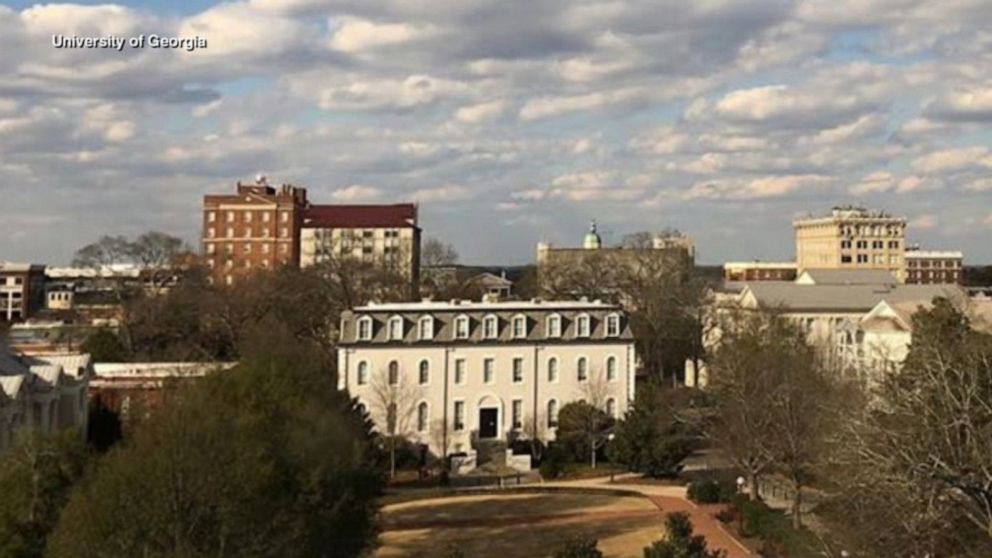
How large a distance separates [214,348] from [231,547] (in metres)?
46.4

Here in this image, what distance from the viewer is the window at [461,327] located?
1928 inches

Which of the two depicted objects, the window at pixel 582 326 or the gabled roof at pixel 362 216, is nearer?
the window at pixel 582 326

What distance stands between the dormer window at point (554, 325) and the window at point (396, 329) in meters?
6.48

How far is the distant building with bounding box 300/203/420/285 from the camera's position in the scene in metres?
103

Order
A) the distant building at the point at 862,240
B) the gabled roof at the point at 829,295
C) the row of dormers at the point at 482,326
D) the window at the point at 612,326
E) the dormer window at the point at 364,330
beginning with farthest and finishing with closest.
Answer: the distant building at the point at 862,240 → the gabled roof at the point at 829,295 → the window at the point at 612,326 → the row of dormers at the point at 482,326 → the dormer window at the point at 364,330

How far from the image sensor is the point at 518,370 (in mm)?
49188

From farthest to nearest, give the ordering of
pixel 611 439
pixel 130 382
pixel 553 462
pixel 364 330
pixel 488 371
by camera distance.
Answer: pixel 488 371
pixel 364 330
pixel 130 382
pixel 553 462
pixel 611 439

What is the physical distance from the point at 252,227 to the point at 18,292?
26.9 m

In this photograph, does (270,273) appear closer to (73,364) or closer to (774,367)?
(73,364)

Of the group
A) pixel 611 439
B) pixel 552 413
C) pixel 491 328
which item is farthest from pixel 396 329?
pixel 611 439

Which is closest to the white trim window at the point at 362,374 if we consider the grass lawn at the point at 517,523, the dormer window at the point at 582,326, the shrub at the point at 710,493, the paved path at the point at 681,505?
the dormer window at the point at 582,326

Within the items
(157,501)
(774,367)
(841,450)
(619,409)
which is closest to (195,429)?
(157,501)

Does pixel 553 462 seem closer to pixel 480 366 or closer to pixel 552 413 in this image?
pixel 552 413

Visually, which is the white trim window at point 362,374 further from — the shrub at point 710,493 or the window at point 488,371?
the shrub at point 710,493
